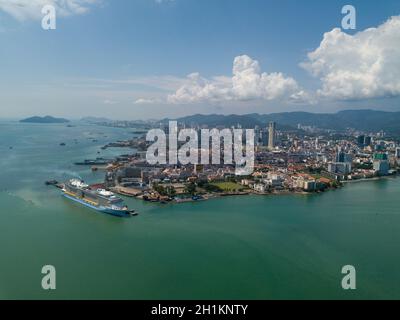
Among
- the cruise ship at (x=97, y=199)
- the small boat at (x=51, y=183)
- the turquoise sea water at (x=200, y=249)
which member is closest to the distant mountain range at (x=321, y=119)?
the small boat at (x=51, y=183)

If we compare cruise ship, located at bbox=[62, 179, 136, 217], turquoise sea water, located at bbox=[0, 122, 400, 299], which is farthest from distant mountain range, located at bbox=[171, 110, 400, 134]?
turquoise sea water, located at bbox=[0, 122, 400, 299]

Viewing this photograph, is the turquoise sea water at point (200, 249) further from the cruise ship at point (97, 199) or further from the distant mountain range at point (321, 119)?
the distant mountain range at point (321, 119)

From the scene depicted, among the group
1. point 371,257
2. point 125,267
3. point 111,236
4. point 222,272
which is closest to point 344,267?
point 371,257

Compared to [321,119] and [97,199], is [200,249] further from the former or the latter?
[321,119]

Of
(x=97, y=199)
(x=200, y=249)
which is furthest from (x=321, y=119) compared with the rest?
(x=200, y=249)

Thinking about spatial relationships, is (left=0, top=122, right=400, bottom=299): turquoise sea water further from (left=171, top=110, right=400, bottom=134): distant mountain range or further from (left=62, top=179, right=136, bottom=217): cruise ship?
(left=171, top=110, right=400, bottom=134): distant mountain range

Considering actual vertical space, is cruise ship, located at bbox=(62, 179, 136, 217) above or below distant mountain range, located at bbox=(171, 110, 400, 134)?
below

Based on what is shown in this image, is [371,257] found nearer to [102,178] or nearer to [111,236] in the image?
Result: [111,236]
